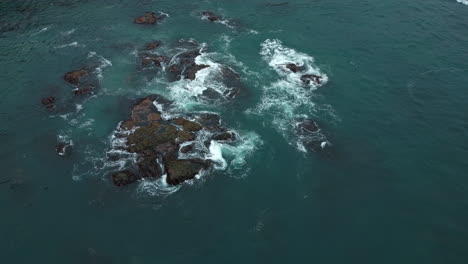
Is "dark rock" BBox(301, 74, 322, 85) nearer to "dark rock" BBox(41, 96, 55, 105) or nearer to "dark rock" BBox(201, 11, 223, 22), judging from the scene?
"dark rock" BBox(201, 11, 223, 22)

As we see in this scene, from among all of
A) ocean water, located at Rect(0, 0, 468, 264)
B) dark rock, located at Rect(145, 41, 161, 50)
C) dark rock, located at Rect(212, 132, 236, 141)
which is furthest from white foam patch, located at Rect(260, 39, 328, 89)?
dark rock, located at Rect(145, 41, 161, 50)

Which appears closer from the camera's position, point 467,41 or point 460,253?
point 460,253

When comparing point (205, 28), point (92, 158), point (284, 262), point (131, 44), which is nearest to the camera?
point (284, 262)

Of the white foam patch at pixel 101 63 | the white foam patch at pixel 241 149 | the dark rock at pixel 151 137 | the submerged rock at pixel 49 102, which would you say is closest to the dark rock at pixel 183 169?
the white foam patch at pixel 241 149

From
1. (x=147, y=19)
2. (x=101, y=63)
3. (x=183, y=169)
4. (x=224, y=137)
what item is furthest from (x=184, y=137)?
(x=147, y=19)

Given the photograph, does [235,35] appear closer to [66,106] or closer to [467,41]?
[66,106]

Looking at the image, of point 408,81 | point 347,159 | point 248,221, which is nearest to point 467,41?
point 408,81
